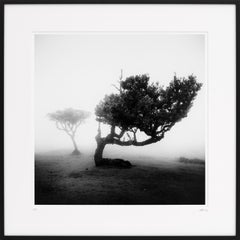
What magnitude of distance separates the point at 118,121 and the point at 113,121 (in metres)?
0.08

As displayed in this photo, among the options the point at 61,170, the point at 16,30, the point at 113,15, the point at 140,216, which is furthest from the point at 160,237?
the point at 16,30

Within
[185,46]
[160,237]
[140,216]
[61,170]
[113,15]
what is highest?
[113,15]

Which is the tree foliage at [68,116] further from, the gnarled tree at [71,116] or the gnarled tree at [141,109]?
the gnarled tree at [141,109]

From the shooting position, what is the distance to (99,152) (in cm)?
442

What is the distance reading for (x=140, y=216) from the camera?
429 cm

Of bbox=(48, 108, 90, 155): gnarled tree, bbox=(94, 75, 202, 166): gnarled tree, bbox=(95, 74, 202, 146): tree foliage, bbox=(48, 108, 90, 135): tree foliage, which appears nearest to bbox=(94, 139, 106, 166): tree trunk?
bbox=(94, 75, 202, 166): gnarled tree

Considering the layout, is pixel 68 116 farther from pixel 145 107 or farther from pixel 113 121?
pixel 145 107

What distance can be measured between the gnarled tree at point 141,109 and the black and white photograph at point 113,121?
16mm

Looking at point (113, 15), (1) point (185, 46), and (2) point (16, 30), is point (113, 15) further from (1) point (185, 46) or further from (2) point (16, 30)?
(2) point (16, 30)

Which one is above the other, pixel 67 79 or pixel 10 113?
pixel 67 79

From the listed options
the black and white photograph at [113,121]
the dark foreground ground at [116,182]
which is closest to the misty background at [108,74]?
the black and white photograph at [113,121]

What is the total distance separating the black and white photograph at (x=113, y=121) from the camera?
172 inches

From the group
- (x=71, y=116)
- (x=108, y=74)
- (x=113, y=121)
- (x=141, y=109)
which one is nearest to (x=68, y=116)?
(x=71, y=116)

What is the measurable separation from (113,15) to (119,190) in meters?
2.79
